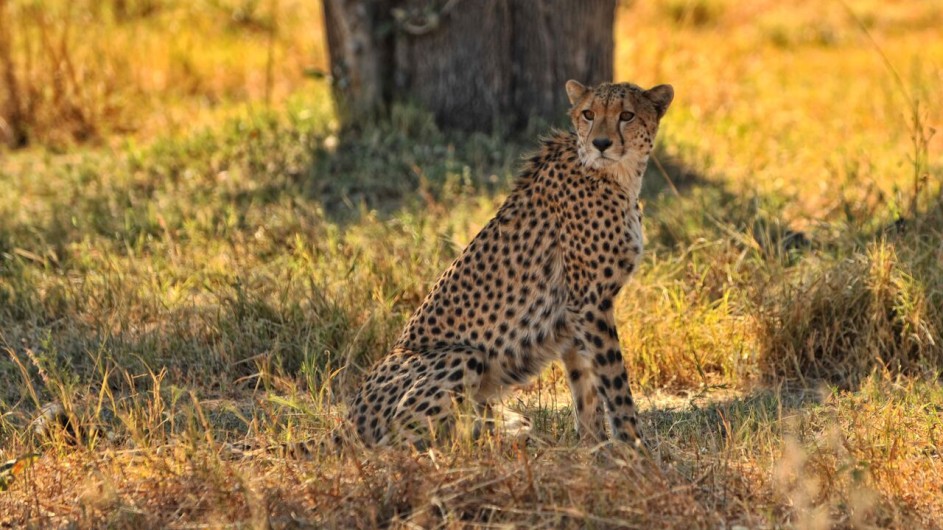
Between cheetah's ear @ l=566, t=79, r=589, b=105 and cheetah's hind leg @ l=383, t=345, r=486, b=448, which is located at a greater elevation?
cheetah's ear @ l=566, t=79, r=589, b=105

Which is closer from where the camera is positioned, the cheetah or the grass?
the grass

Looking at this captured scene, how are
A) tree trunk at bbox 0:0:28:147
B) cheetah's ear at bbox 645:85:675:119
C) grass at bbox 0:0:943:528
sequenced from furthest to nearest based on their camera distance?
tree trunk at bbox 0:0:28:147 < cheetah's ear at bbox 645:85:675:119 < grass at bbox 0:0:943:528

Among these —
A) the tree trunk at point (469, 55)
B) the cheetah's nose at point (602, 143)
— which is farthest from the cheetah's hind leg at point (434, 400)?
the tree trunk at point (469, 55)

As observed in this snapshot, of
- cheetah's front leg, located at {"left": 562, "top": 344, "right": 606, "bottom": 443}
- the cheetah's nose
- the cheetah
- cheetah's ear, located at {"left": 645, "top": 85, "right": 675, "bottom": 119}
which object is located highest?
cheetah's ear, located at {"left": 645, "top": 85, "right": 675, "bottom": 119}

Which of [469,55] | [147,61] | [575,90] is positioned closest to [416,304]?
[575,90]

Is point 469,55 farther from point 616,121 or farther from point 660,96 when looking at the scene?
point 616,121

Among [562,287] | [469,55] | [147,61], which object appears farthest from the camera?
[147,61]

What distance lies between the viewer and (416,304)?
15.8 ft

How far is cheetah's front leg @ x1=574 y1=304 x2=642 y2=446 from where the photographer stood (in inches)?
140

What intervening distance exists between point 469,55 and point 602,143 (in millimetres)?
3119

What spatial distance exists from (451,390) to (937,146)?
4.68 m

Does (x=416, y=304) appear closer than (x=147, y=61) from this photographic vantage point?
Yes

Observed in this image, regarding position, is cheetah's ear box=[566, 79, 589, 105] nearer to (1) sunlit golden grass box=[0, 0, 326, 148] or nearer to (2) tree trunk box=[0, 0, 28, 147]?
(1) sunlit golden grass box=[0, 0, 326, 148]

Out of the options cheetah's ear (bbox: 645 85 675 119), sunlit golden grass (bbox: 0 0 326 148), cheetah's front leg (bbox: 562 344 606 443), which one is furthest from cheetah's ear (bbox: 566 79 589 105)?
sunlit golden grass (bbox: 0 0 326 148)
